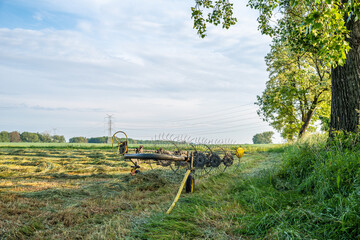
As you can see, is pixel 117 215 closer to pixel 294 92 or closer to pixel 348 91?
pixel 348 91

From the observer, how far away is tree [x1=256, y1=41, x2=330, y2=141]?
63.6ft

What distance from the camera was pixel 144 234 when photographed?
105 inches

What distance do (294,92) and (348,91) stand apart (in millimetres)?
15116

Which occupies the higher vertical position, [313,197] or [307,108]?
[307,108]

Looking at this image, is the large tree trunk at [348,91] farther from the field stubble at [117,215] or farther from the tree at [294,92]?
the tree at [294,92]

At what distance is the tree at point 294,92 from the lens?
19.4m

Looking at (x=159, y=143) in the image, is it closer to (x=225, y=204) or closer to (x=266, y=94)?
(x=225, y=204)

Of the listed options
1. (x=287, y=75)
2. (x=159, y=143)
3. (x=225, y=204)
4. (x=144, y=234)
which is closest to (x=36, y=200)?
(x=144, y=234)

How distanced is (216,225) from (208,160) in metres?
4.23

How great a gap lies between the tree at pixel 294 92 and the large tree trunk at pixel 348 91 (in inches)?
510

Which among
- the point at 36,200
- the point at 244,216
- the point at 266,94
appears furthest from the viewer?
the point at 266,94

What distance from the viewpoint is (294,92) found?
19859mm

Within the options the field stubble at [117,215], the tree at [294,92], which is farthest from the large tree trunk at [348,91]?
the tree at [294,92]

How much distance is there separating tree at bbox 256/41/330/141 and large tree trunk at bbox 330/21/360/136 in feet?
42.5
